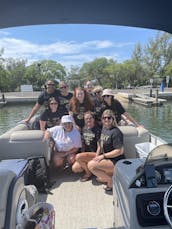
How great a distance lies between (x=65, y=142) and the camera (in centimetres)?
354

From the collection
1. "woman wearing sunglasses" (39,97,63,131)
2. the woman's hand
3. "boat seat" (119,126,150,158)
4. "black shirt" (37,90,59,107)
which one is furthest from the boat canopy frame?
"black shirt" (37,90,59,107)

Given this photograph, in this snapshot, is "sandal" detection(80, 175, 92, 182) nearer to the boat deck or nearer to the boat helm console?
the boat deck

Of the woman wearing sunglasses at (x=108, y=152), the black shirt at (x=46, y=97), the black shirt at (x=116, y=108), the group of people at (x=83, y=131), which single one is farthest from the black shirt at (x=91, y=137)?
the black shirt at (x=46, y=97)

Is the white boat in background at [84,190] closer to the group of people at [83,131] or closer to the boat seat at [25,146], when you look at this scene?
the boat seat at [25,146]

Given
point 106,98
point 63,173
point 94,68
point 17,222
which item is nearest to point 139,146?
point 106,98

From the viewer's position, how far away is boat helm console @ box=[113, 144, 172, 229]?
138 cm

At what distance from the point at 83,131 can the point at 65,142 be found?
0.27m

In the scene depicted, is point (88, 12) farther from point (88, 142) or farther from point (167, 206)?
point (88, 142)

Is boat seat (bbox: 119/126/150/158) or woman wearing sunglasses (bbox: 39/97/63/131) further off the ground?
woman wearing sunglasses (bbox: 39/97/63/131)

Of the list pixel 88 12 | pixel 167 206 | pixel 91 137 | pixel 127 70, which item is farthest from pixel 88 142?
pixel 127 70

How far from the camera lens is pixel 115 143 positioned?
9.99 ft

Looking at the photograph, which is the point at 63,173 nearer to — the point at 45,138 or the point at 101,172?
the point at 45,138

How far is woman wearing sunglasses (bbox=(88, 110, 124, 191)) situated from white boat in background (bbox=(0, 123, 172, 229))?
0.66 feet

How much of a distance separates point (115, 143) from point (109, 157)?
17 centimetres
